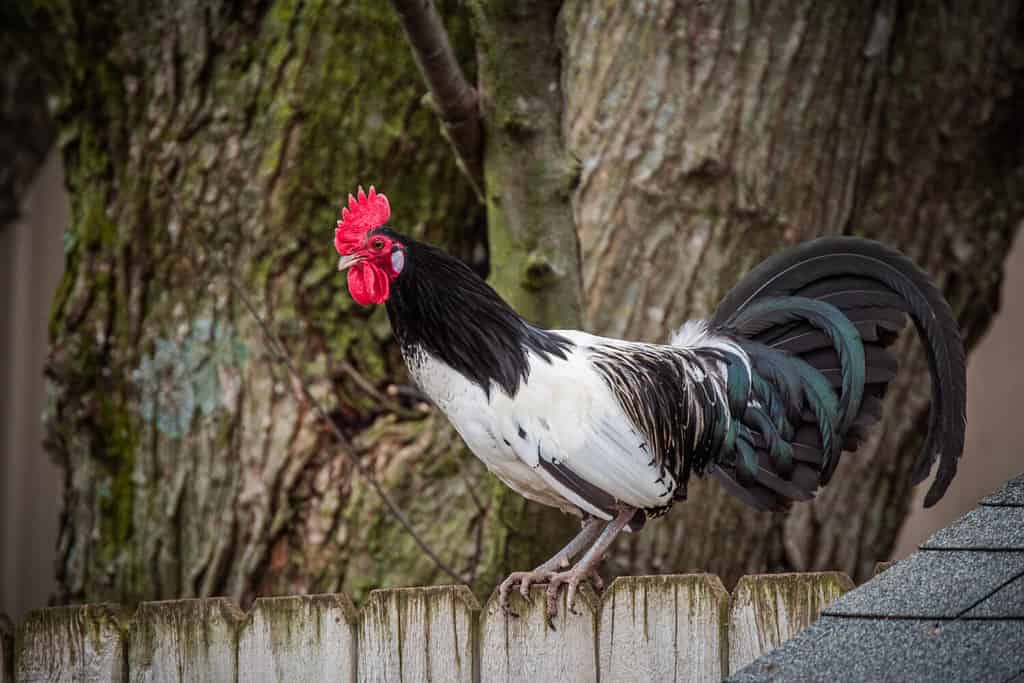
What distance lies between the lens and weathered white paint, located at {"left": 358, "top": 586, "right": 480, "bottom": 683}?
8.38 ft

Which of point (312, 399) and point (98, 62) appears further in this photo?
point (98, 62)

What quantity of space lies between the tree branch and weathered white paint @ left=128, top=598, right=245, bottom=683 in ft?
4.78

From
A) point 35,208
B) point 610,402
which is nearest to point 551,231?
point 610,402

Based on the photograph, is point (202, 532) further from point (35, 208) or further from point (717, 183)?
point (35, 208)

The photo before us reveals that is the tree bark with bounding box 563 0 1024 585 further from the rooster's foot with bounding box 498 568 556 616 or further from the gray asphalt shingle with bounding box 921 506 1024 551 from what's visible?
the gray asphalt shingle with bounding box 921 506 1024 551

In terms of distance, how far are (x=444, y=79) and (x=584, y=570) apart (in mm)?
1324

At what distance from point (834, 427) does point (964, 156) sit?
Answer: 6.02 ft

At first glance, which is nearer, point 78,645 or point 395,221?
point 78,645

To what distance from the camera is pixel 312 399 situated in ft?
14.0

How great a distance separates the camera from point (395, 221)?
15.1 ft

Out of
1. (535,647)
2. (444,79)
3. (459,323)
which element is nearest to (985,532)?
(535,647)

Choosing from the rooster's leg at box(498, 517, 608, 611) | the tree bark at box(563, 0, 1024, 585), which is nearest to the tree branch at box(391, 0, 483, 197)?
the tree bark at box(563, 0, 1024, 585)

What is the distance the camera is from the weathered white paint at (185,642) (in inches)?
103

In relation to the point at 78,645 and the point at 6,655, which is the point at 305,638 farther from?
the point at 6,655
